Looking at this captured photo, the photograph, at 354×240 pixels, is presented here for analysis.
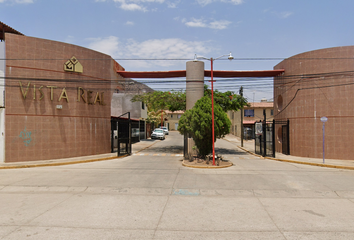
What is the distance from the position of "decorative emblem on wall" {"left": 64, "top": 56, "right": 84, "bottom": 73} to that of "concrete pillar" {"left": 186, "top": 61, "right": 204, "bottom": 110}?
8.41m

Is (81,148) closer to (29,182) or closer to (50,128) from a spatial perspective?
(50,128)

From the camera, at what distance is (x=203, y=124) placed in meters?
16.7

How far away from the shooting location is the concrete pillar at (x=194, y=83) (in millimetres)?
21375

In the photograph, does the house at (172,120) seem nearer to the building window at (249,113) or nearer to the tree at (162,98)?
the building window at (249,113)

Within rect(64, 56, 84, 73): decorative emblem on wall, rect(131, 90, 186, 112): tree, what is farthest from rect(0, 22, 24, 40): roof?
rect(131, 90, 186, 112): tree

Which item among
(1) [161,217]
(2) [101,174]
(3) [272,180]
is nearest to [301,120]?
(3) [272,180]

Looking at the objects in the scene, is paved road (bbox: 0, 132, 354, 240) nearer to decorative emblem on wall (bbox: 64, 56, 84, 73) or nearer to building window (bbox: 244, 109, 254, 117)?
decorative emblem on wall (bbox: 64, 56, 84, 73)

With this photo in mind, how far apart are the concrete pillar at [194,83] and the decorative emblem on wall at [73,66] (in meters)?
8.41

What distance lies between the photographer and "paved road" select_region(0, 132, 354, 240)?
6078mm

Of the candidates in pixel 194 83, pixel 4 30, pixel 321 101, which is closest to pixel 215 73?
pixel 194 83

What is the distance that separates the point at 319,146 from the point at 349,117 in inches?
113

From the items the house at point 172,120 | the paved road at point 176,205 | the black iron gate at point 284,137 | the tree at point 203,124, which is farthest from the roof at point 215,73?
the house at point 172,120

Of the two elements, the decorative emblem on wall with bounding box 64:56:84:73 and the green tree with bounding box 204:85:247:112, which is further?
the green tree with bounding box 204:85:247:112

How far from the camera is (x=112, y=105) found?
2450 cm
